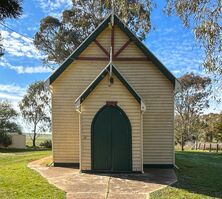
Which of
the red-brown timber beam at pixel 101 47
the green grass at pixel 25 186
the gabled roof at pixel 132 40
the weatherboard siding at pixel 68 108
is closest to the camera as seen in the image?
the green grass at pixel 25 186

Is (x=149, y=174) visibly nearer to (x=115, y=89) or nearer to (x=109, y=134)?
(x=109, y=134)

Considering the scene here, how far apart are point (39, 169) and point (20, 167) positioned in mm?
1071

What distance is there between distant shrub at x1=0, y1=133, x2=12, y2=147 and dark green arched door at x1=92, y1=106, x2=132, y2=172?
25217 millimetres

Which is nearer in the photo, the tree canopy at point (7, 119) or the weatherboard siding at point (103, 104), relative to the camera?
the weatherboard siding at point (103, 104)

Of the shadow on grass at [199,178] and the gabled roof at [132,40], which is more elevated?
the gabled roof at [132,40]

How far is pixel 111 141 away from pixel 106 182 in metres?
2.29

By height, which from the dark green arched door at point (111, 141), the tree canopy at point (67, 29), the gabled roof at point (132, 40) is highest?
the tree canopy at point (67, 29)

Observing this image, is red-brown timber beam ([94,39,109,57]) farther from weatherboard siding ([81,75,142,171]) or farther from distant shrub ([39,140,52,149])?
distant shrub ([39,140,52,149])

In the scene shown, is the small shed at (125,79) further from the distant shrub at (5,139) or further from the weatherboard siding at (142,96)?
the distant shrub at (5,139)

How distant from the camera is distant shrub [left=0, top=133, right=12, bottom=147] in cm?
3859

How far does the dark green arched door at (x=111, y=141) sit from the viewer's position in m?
15.1

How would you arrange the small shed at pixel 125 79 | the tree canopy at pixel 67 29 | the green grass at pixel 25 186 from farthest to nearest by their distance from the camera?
the tree canopy at pixel 67 29 → the small shed at pixel 125 79 → the green grass at pixel 25 186

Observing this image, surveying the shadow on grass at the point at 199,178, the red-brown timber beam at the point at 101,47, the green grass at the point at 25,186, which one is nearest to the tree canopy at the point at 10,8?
the green grass at the point at 25,186

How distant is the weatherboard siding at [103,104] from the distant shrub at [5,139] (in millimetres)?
25090
